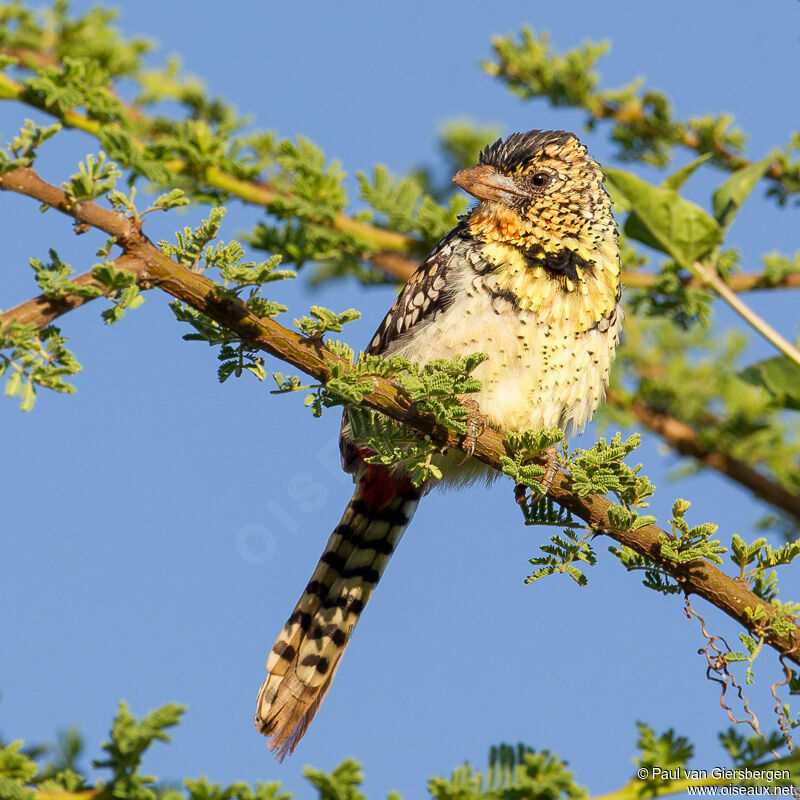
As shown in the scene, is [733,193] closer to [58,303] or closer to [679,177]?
[679,177]

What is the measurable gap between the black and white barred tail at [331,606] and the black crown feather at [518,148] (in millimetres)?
1417

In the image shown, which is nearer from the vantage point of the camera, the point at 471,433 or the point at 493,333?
the point at 471,433

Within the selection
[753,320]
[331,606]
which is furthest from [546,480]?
[331,606]

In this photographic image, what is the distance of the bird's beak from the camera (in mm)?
4059

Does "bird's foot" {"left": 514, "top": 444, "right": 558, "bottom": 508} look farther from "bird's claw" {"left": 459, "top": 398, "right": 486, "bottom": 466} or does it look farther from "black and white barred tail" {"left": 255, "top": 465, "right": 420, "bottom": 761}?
"black and white barred tail" {"left": 255, "top": 465, "right": 420, "bottom": 761}

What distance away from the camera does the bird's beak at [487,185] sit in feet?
13.3

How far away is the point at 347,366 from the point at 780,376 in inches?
40.1

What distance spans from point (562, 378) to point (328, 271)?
141cm

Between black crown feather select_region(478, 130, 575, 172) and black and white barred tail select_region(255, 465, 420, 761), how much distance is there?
1417mm

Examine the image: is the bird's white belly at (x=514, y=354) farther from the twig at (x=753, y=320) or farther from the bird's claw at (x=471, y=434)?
A: the twig at (x=753, y=320)

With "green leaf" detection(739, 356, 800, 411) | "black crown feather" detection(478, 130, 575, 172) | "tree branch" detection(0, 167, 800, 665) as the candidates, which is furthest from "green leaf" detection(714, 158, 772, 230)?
"black crown feather" detection(478, 130, 575, 172)

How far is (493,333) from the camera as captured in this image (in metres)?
3.68

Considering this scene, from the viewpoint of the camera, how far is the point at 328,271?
15.4 ft

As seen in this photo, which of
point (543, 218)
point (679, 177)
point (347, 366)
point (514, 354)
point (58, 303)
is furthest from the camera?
point (543, 218)
